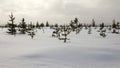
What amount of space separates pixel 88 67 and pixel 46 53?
4.18 metres

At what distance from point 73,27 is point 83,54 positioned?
107 feet

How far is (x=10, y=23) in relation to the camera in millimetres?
37844

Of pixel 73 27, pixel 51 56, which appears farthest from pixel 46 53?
pixel 73 27

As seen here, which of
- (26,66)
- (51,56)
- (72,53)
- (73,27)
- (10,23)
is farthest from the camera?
(73,27)

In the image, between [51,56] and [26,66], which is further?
[51,56]

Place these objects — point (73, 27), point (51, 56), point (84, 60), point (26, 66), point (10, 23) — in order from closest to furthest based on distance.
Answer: point (26, 66)
point (84, 60)
point (51, 56)
point (10, 23)
point (73, 27)

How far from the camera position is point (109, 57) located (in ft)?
40.5

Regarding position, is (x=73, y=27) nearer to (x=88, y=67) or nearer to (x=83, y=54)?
(x=83, y=54)

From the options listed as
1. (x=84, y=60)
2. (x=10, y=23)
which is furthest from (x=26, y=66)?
(x=10, y=23)

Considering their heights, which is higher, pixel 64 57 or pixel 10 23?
pixel 10 23

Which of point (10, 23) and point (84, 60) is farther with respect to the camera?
point (10, 23)

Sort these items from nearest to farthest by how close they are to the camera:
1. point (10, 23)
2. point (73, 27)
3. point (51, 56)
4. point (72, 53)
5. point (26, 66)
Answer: point (26, 66), point (51, 56), point (72, 53), point (10, 23), point (73, 27)

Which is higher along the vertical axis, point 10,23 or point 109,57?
point 10,23

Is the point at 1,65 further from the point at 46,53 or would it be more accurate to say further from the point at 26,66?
the point at 46,53
